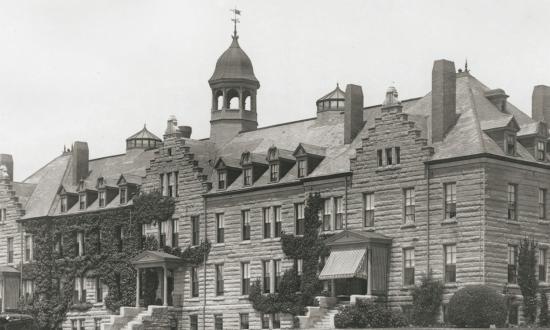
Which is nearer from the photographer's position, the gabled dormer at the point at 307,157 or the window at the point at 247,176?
the gabled dormer at the point at 307,157

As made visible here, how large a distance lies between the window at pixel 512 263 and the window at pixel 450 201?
134 inches

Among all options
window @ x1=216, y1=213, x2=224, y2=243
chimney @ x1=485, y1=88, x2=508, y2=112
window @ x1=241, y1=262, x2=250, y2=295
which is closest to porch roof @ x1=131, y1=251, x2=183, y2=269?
window @ x1=216, y1=213, x2=224, y2=243

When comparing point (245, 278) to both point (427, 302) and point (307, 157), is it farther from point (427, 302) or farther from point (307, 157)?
point (427, 302)

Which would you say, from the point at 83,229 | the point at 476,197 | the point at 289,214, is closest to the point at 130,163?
the point at 83,229

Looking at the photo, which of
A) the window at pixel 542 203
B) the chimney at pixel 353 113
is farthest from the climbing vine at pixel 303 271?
the window at pixel 542 203

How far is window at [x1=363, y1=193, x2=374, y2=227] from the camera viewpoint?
2537 inches

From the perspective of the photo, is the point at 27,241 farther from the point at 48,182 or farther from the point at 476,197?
the point at 476,197

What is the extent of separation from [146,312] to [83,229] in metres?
11.3

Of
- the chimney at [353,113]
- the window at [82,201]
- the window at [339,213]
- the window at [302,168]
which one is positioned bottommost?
the window at [339,213]

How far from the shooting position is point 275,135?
253 ft

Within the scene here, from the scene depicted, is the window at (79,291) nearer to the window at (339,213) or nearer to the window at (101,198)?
the window at (101,198)

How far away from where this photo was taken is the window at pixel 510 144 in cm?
6094

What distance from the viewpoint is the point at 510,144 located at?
61.2m

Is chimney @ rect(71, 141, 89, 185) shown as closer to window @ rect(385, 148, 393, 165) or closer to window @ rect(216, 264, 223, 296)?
window @ rect(216, 264, 223, 296)
